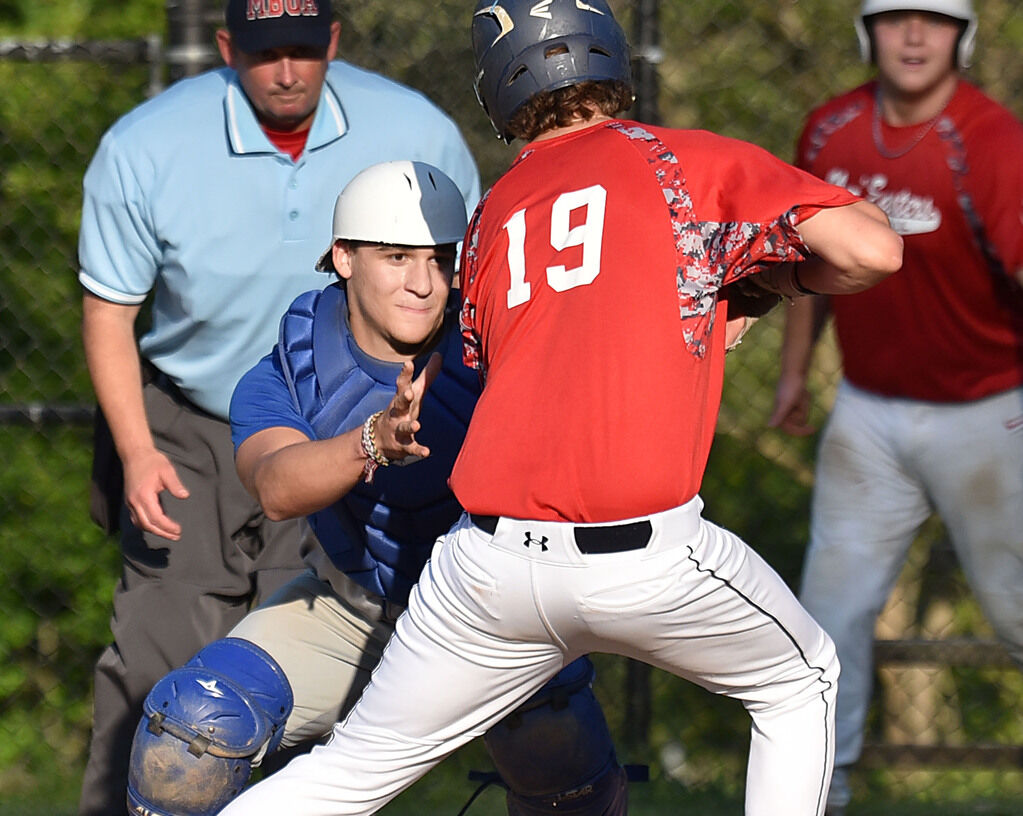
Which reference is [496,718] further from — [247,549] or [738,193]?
[247,549]

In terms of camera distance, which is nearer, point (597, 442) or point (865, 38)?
point (597, 442)

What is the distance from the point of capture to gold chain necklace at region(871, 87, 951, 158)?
4141 mm

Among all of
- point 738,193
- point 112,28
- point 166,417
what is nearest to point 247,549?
point 166,417

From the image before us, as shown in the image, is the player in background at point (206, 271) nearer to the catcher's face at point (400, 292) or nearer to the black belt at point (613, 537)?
the catcher's face at point (400, 292)

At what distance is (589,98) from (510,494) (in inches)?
29.1

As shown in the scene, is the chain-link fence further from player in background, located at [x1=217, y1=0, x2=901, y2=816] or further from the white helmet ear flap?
player in background, located at [x1=217, y1=0, x2=901, y2=816]

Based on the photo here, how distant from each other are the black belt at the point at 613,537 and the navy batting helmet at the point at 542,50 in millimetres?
784

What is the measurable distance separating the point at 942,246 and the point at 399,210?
165cm

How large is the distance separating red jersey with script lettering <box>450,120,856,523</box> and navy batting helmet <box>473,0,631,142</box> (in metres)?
0.17

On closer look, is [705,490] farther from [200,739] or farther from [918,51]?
[200,739]

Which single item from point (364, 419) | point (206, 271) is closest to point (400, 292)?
point (364, 419)

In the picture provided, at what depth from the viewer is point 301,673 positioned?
3.37 metres

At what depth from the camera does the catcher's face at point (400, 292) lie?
10.5 ft

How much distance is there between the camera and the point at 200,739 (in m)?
3.10
